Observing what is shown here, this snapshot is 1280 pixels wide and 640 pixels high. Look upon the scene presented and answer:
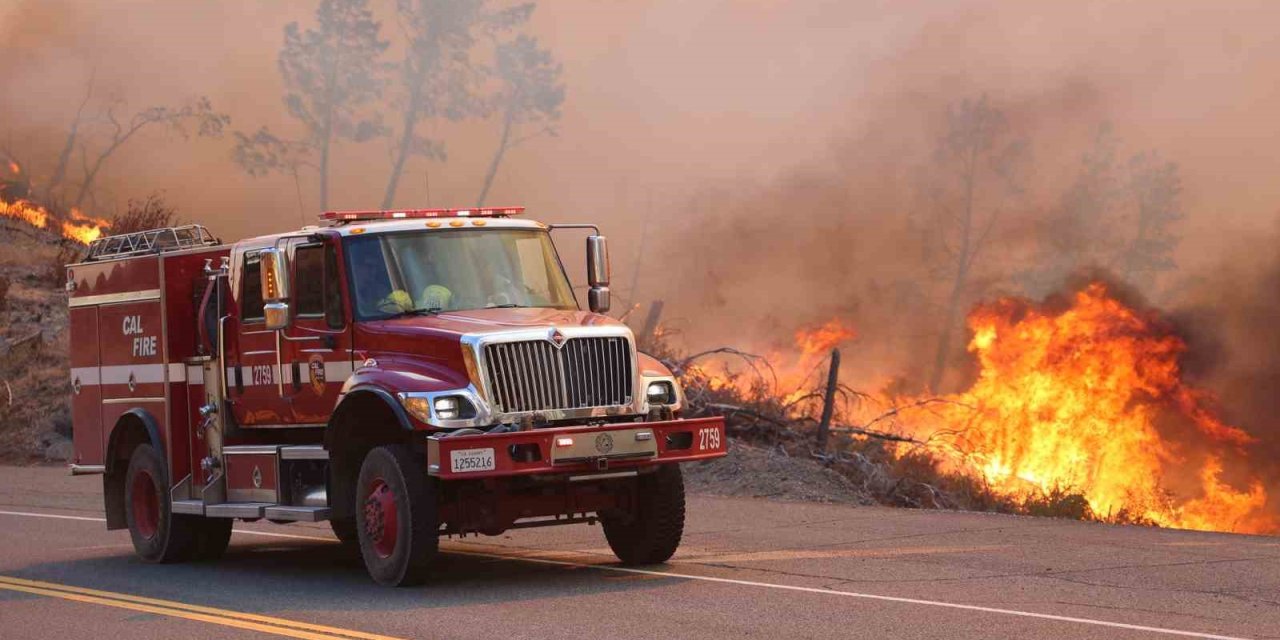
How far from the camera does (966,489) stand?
19.5 meters

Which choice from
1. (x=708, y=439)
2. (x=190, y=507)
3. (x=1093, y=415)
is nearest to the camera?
(x=708, y=439)

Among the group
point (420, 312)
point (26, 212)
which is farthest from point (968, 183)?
point (420, 312)

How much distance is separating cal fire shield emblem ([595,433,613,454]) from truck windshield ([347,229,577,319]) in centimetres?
159

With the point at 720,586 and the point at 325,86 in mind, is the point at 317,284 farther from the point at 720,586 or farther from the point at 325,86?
the point at 325,86

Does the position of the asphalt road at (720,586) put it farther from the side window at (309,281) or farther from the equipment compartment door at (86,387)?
the side window at (309,281)

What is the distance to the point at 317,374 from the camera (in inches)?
458

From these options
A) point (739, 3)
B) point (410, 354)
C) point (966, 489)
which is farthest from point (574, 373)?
point (739, 3)

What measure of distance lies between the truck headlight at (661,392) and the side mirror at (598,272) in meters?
1.15

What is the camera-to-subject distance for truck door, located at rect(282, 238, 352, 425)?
1147 cm

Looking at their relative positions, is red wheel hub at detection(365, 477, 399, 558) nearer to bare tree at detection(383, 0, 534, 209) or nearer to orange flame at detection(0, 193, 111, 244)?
orange flame at detection(0, 193, 111, 244)

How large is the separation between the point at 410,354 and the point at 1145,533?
6859 millimetres

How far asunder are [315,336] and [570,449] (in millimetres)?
2437

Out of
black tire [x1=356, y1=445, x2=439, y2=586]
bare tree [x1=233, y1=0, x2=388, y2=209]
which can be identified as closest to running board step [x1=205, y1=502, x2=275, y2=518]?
black tire [x1=356, y1=445, x2=439, y2=586]

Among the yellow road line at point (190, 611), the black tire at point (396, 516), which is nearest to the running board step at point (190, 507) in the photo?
the yellow road line at point (190, 611)
